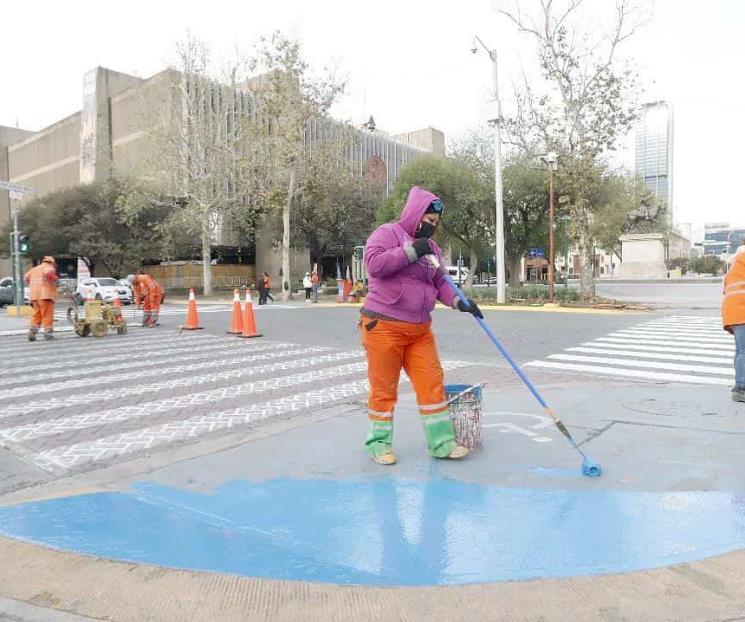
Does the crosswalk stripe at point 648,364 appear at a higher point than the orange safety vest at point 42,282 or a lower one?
lower

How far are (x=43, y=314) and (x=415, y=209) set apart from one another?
11335mm

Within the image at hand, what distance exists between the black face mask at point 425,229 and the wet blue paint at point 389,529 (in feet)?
5.44

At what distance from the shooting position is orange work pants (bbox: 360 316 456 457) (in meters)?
4.11

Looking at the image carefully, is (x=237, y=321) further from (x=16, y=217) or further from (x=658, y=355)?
(x=16, y=217)

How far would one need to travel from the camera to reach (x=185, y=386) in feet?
24.4

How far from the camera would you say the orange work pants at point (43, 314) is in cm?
1271

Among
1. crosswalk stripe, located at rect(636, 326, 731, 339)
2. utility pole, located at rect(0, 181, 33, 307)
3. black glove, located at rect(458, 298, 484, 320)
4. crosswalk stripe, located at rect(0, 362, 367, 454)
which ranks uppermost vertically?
utility pole, located at rect(0, 181, 33, 307)

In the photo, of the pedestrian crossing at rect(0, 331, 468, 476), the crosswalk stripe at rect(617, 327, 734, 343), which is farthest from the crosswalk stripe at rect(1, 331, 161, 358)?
the crosswalk stripe at rect(617, 327, 734, 343)

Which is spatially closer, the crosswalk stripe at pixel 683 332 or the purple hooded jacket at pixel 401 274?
the purple hooded jacket at pixel 401 274

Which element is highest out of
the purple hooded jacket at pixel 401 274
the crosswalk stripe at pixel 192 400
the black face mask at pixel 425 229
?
the black face mask at pixel 425 229

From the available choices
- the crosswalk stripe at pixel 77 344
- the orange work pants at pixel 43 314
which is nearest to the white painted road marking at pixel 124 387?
the crosswalk stripe at pixel 77 344

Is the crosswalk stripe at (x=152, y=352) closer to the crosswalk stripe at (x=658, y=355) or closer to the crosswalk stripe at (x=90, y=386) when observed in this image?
the crosswalk stripe at (x=90, y=386)

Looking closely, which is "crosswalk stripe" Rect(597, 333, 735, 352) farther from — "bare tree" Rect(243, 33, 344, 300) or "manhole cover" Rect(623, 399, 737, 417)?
"bare tree" Rect(243, 33, 344, 300)

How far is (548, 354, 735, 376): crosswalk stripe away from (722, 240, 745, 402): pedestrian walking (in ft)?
7.21
